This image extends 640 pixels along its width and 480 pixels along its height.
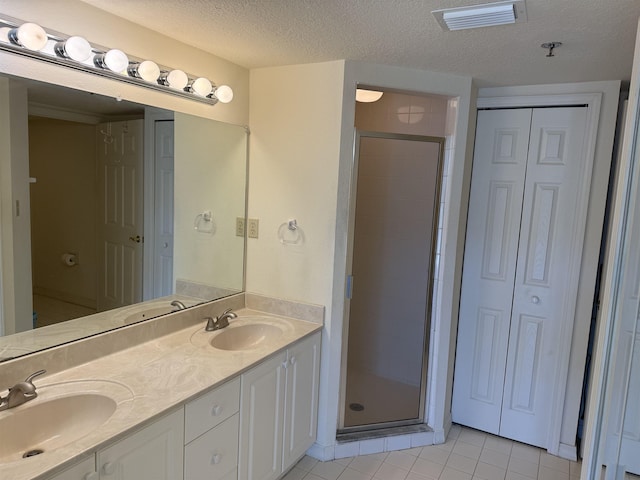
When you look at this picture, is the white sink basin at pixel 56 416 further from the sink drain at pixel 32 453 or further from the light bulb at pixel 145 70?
the light bulb at pixel 145 70

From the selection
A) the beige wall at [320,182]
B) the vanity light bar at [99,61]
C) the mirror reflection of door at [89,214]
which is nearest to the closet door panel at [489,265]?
the beige wall at [320,182]

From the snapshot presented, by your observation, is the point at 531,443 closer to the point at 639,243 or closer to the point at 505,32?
the point at 639,243

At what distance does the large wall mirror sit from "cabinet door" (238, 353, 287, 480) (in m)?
0.61

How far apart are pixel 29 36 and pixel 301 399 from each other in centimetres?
192

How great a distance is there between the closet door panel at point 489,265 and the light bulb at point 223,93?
5.02 ft

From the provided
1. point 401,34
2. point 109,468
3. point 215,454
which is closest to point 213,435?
point 215,454

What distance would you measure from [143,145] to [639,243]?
1.96 m

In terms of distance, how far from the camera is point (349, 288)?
2.43 meters

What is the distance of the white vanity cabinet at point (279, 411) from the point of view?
6.04 ft

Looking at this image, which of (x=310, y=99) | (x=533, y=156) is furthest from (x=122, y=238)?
(x=533, y=156)

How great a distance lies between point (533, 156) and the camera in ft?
8.32

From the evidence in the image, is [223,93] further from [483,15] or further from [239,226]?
[483,15]

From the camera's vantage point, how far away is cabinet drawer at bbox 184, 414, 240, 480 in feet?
5.09

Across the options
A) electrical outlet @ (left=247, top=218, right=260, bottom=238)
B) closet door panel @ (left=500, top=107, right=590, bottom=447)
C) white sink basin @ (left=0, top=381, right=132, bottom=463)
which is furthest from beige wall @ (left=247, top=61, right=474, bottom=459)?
white sink basin @ (left=0, top=381, right=132, bottom=463)
